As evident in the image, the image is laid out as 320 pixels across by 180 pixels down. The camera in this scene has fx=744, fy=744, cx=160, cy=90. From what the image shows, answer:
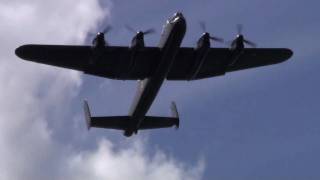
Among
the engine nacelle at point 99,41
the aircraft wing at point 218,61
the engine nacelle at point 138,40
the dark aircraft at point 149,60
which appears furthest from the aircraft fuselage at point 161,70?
the engine nacelle at point 99,41

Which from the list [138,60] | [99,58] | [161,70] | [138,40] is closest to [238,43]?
[161,70]

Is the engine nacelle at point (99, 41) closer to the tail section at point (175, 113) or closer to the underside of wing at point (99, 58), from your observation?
the underside of wing at point (99, 58)

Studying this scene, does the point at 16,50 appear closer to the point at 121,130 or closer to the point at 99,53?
the point at 99,53

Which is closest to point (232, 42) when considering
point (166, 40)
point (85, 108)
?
point (166, 40)

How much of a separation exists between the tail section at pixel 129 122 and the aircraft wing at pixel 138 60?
3976 millimetres

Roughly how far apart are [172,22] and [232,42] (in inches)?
292

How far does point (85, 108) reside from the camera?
222 feet

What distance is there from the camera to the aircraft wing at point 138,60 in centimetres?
5772

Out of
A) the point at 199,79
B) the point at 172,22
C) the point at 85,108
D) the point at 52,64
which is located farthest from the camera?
the point at 85,108

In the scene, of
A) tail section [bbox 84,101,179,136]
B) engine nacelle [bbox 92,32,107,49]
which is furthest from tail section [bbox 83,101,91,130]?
engine nacelle [bbox 92,32,107,49]

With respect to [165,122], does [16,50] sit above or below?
above

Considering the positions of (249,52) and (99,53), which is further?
(249,52)

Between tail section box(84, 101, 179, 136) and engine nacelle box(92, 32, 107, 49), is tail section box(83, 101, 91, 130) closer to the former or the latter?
tail section box(84, 101, 179, 136)

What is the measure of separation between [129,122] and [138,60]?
20.7 ft
